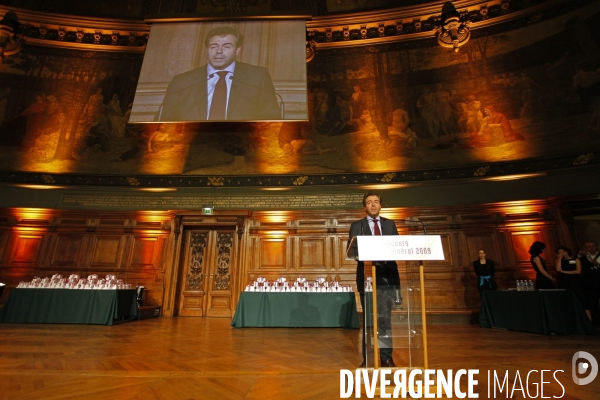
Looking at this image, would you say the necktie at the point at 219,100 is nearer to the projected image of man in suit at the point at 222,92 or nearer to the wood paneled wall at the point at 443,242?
the projected image of man in suit at the point at 222,92

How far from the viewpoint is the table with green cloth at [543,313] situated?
15.4 ft

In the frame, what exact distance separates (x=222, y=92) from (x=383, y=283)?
682cm

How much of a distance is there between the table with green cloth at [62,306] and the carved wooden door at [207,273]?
238 centimetres

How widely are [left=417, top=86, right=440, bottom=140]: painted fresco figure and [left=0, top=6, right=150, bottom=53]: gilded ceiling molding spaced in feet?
28.0

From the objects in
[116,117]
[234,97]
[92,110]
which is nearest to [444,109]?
[234,97]

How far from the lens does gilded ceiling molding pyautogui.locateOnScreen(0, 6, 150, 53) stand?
9.05 meters

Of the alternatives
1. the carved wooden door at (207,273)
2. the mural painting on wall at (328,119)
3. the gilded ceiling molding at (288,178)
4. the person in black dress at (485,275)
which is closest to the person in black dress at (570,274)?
the person in black dress at (485,275)

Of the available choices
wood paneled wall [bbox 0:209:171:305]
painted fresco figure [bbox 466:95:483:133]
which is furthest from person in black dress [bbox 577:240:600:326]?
wood paneled wall [bbox 0:209:171:305]

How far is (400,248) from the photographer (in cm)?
220

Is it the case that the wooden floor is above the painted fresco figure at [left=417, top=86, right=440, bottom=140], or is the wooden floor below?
below

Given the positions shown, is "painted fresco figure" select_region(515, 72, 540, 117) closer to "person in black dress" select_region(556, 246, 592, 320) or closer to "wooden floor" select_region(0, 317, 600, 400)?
"person in black dress" select_region(556, 246, 592, 320)

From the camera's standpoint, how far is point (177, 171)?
9336 mm

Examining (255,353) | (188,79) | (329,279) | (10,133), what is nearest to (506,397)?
(255,353)

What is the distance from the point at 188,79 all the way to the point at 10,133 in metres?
5.61
